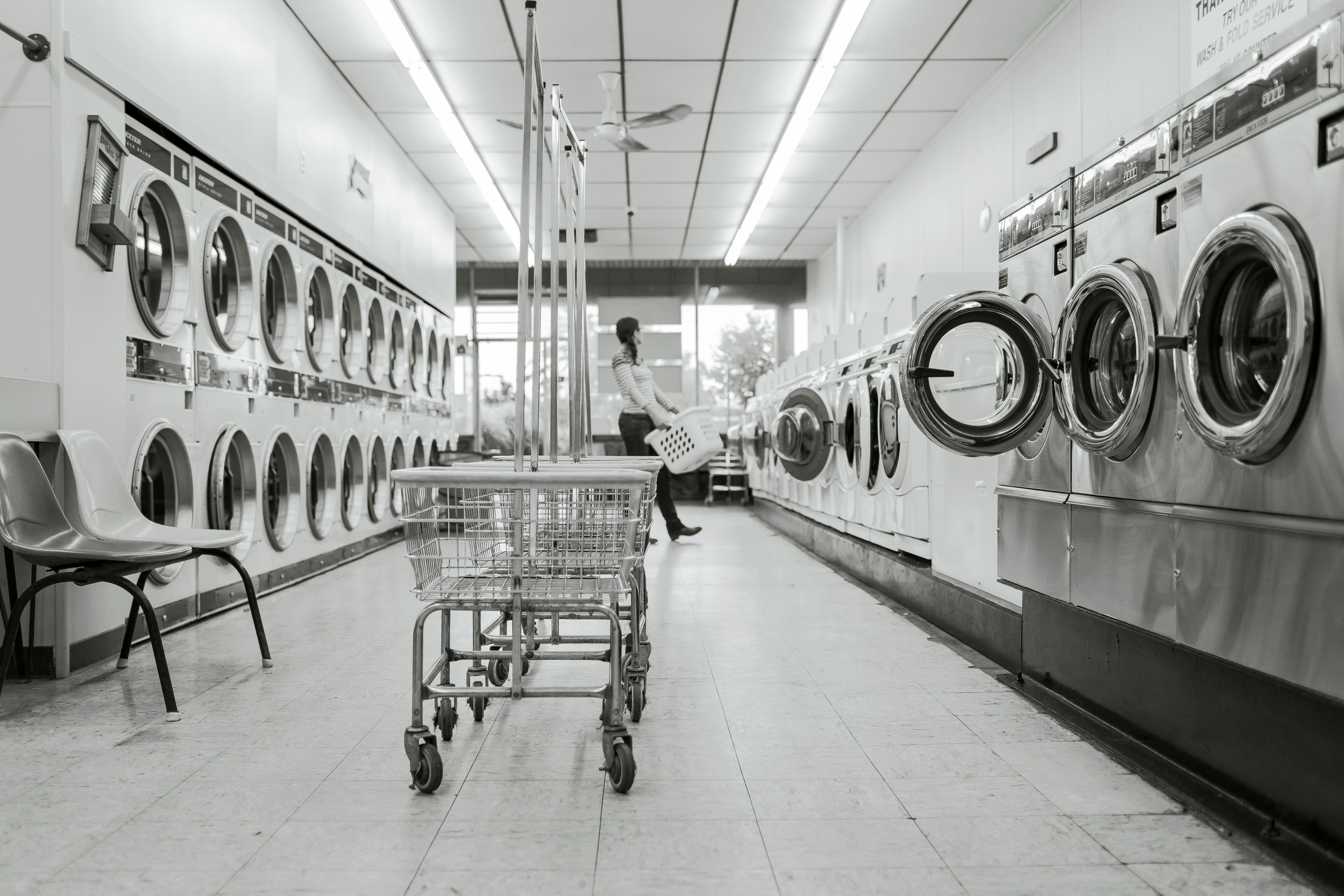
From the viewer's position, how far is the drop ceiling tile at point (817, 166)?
7629 millimetres

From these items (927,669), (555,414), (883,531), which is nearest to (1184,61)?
(883,531)

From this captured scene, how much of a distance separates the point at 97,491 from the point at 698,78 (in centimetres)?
444

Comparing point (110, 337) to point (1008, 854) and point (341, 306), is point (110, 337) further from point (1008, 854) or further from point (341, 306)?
point (1008, 854)

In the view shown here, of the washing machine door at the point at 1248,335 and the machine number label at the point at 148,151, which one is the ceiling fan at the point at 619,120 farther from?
the washing machine door at the point at 1248,335

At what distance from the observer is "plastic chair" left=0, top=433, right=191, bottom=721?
2521 millimetres

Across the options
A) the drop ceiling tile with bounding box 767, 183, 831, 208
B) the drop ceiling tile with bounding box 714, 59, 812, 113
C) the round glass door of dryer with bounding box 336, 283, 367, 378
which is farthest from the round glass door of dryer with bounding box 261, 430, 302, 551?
the drop ceiling tile with bounding box 767, 183, 831, 208

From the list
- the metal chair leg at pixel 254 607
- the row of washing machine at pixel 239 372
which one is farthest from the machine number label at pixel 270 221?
the metal chair leg at pixel 254 607

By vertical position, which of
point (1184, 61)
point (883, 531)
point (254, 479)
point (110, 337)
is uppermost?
point (1184, 61)

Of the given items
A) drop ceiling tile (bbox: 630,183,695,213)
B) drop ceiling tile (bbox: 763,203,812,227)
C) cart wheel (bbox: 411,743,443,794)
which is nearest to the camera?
cart wheel (bbox: 411,743,443,794)

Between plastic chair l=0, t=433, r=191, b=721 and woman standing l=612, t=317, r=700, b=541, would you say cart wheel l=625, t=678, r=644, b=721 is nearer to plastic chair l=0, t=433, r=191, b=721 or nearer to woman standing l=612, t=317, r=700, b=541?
plastic chair l=0, t=433, r=191, b=721

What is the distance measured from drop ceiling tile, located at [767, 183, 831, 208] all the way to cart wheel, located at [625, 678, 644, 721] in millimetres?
6736

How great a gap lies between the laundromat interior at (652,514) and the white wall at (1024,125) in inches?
1.4

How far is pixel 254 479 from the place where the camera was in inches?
170

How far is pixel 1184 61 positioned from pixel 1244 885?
367 centimetres
